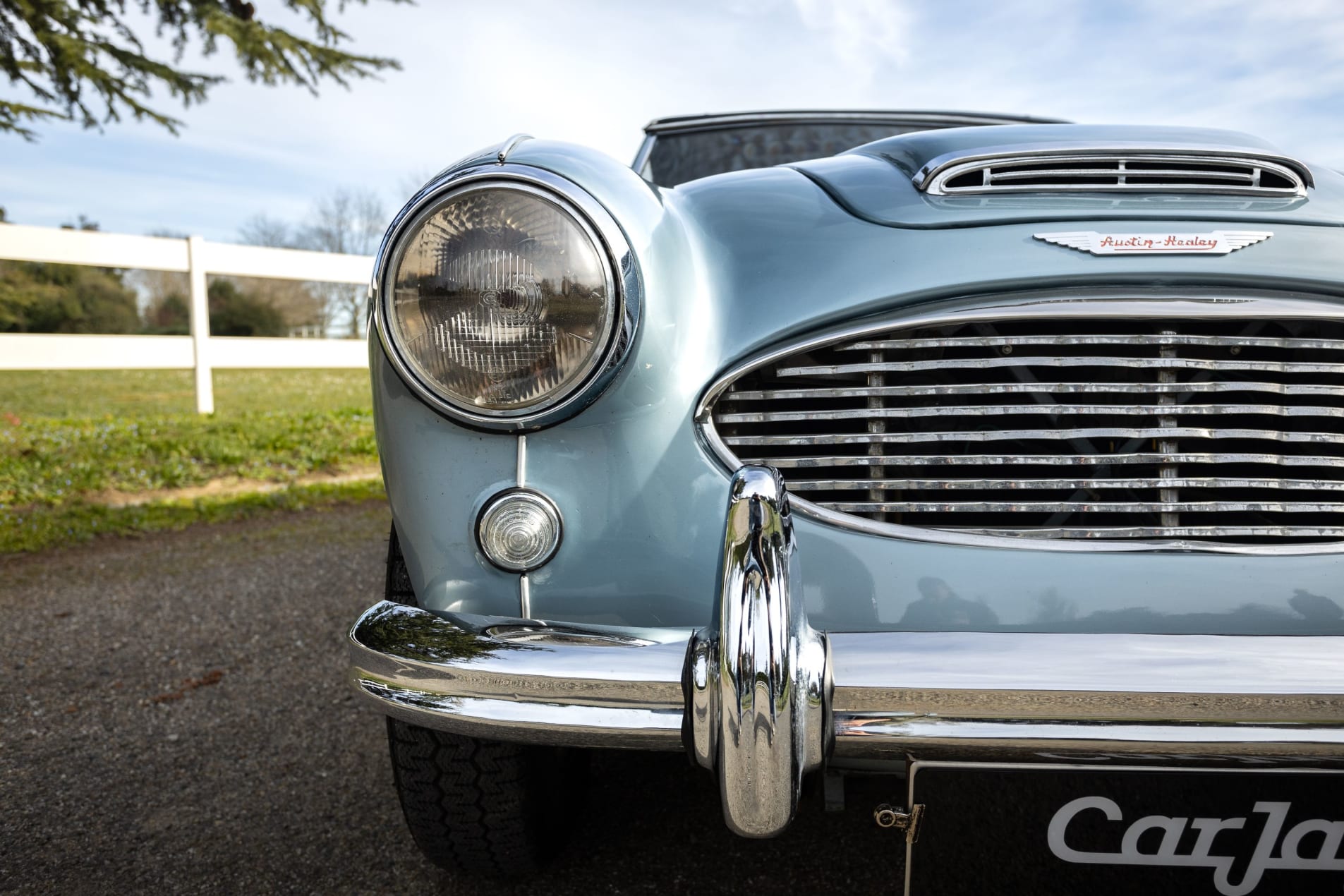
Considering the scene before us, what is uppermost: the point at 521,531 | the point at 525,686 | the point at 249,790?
the point at 521,531

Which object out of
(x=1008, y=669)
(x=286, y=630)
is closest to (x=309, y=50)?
(x=286, y=630)

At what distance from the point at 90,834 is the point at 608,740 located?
1.33 m

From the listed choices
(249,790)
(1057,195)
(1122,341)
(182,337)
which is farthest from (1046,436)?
(182,337)

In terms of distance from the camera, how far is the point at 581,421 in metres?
1.20

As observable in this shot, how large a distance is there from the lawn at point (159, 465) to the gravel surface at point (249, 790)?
52.1 inches

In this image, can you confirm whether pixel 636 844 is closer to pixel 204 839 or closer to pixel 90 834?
pixel 204 839

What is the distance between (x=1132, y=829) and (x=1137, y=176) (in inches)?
35.5

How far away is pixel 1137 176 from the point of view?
4.41 ft

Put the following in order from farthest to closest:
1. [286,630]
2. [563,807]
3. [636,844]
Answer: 1. [286,630]
2. [636,844]
3. [563,807]

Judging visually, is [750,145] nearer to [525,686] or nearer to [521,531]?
[521,531]

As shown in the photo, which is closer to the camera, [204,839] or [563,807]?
[563,807]

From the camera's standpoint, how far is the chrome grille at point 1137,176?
4.33ft

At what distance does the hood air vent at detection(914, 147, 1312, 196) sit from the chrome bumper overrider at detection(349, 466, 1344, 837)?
67cm

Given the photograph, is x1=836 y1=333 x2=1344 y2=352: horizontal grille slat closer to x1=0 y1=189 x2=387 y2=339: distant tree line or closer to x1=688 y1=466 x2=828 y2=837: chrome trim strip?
x1=688 y1=466 x2=828 y2=837: chrome trim strip
